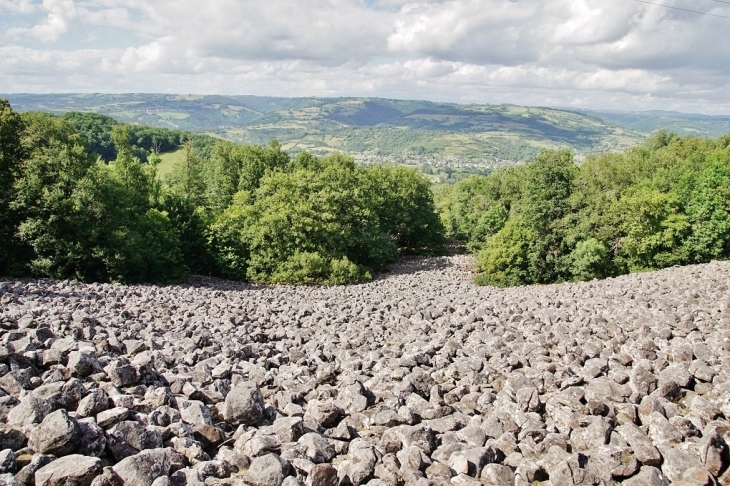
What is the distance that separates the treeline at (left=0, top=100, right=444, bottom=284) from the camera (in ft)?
94.1

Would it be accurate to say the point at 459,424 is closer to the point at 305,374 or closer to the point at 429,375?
the point at 429,375

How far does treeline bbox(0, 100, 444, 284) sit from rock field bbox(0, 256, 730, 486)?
1154 centimetres

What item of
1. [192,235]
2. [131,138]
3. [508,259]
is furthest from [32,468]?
[131,138]

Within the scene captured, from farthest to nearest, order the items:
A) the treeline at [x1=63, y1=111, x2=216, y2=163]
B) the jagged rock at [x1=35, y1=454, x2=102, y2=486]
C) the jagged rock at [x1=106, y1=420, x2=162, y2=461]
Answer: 1. the treeline at [x1=63, y1=111, x2=216, y2=163]
2. the jagged rock at [x1=106, y1=420, x2=162, y2=461]
3. the jagged rock at [x1=35, y1=454, x2=102, y2=486]

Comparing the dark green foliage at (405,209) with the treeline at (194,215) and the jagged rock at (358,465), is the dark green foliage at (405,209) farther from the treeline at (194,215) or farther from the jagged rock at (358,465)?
the jagged rock at (358,465)

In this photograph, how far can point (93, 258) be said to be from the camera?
29.8 metres

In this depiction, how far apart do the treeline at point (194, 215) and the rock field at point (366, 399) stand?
11.5 metres

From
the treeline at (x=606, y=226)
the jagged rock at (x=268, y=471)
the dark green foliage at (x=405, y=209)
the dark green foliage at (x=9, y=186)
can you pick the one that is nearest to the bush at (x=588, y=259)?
the treeline at (x=606, y=226)

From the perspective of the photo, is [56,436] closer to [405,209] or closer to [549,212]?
[549,212]

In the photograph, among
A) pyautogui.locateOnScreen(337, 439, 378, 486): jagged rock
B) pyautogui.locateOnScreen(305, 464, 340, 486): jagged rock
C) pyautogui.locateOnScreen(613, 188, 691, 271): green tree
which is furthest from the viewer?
pyautogui.locateOnScreen(613, 188, 691, 271): green tree

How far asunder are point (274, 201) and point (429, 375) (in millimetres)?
33313

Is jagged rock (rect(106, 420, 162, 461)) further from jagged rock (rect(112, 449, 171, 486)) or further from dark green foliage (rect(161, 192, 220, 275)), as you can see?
dark green foliage (rect(161, 192, 220, 275))

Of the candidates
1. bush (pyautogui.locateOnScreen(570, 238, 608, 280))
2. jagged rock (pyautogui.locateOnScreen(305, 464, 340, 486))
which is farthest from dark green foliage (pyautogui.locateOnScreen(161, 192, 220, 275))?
jagged rock (pyautogui.locateOnScreen(305, 464, 340, 486))

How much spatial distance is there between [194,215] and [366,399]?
36763mm
